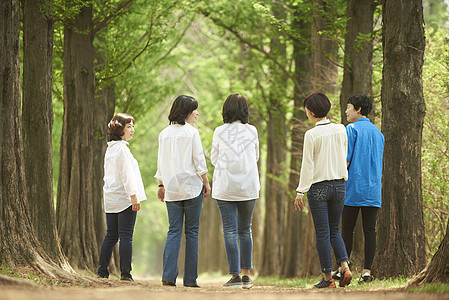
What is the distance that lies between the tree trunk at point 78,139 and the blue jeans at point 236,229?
165 inches

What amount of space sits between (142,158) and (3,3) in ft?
63.0

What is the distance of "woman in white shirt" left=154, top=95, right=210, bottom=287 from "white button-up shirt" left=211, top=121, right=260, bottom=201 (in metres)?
0.25

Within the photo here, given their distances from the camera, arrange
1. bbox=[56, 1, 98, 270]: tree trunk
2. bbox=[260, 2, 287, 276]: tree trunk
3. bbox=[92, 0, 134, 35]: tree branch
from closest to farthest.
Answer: bbox=[56, 1, 98, 270]: tree trunk
bbox=[92, 0, 134, 35]: tree branch
bbox=[260, 2, 287, 276]: tree trunk

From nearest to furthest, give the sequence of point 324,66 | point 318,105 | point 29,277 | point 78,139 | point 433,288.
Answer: point 433,288 < point 29,277 < point 318,105 < point 78,139 < point 324,66

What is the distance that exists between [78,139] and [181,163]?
424 cm

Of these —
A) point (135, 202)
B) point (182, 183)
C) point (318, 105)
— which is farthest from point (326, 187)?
point (135, 202)

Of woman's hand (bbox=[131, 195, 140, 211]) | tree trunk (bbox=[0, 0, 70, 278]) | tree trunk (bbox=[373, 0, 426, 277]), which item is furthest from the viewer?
woman's hand (bbox=[131, 195, 140, 211])

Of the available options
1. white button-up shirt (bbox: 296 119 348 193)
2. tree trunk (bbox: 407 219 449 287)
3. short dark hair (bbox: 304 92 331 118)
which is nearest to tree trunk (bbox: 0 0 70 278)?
white button-up shirt (bbox: 296 119 348 193)

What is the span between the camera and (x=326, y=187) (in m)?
6.86

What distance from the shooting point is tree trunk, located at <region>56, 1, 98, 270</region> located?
10.7 m

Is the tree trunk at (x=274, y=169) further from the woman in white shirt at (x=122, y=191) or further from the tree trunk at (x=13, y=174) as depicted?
the tree trunk at (x=13, y=174)

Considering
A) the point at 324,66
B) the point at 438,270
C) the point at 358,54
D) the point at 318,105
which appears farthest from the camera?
the point at 324,66

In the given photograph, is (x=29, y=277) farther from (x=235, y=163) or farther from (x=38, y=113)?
(x=38, y=113)

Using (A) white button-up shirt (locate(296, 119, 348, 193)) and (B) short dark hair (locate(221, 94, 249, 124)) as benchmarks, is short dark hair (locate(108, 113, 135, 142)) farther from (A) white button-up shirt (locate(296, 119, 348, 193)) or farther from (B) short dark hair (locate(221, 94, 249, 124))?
(A) white button-up shirt (locate(296, 119, 348, 193))
